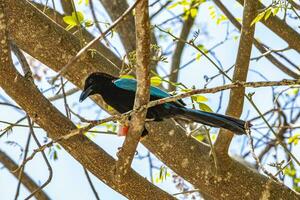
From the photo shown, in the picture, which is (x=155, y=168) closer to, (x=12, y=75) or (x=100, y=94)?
(x=100, y=94)

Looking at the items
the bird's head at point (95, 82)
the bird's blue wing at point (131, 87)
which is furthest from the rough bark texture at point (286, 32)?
the bird's head at point (95, 82)

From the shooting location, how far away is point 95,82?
4.36m

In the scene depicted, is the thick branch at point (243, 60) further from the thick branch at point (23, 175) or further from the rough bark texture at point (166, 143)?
the thick branch at point (23, 175)

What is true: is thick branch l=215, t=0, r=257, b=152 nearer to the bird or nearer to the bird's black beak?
the bird

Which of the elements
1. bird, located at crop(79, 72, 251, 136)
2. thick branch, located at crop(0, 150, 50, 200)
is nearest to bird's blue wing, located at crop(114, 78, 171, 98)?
bird, located at crop(79, 72, 251, 136)

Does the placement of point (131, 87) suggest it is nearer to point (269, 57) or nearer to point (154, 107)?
point (154, 107)

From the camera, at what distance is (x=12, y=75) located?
375cm

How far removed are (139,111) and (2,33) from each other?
90 centimetres

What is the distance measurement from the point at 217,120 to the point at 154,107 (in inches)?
19.2

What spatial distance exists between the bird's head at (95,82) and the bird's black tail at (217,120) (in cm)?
61

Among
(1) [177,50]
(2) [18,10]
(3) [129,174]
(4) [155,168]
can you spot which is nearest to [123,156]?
(3) [129,174]

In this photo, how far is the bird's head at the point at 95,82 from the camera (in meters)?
4.38

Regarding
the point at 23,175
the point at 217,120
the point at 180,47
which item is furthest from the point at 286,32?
the point at 23,175

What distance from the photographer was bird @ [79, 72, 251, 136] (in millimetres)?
4066
